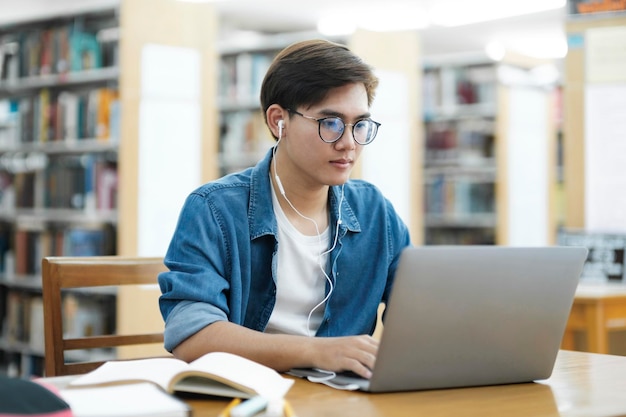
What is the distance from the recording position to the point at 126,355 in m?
4.04

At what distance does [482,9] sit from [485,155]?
3.08 meters

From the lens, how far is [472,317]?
1.15m

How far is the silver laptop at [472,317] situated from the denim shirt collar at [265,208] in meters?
0.38

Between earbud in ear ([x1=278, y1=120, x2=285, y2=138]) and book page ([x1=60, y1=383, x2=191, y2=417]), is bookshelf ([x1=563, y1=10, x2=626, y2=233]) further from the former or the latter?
book page ([x1=60, y1=383, x2=191, y2=417])

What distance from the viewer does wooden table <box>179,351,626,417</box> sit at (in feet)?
3.39

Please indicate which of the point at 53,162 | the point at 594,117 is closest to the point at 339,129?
the point at 594,117

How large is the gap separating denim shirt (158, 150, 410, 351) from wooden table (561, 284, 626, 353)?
105 centimetres

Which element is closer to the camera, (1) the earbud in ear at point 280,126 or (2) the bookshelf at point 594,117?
(1) the earbud in ear at point 280,126

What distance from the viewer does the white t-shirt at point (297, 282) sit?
1578mm

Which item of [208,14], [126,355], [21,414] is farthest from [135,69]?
[21,414]

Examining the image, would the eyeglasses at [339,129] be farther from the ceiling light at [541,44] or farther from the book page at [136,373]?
the ceiling light at [541,44]

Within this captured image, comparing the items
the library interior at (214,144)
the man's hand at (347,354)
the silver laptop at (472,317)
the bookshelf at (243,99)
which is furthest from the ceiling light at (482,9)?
the man's hand at (347,354)

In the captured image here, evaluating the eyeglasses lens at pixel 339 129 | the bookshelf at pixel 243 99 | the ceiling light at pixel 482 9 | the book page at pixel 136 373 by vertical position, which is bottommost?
the book page at pixel 136 373

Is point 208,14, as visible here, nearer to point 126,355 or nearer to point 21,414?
point 126,355
